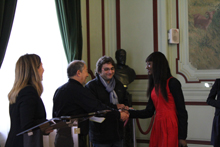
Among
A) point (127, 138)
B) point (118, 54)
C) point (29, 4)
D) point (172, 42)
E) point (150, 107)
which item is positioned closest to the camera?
point (150, 107)

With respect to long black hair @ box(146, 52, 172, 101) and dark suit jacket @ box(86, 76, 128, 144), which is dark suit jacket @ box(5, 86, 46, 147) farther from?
long black hair @ box(146, 52, 172, 101)

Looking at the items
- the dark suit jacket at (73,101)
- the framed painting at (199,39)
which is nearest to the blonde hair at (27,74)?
the dark suit jacket at (73,101)

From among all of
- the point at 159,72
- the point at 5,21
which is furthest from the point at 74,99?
the point at 5,21

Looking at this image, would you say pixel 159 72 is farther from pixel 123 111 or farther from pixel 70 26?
pixel 70 26

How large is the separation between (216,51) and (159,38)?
101 cm

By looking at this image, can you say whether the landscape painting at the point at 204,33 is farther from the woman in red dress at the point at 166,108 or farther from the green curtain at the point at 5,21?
the green curtain at the point at 5,21

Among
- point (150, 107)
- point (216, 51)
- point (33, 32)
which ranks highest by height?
point (33, 32)

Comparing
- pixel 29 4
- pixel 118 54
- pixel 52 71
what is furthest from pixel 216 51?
pixel 29 4

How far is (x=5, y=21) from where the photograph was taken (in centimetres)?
229

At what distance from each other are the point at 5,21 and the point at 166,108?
1.64 metres

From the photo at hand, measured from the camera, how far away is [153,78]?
2264 millimetres

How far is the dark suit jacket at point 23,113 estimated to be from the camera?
1.63 m

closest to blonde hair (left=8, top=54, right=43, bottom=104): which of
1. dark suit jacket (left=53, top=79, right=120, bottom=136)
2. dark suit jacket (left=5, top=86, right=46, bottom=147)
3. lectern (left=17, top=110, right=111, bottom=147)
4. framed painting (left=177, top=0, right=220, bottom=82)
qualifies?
dark suit jacket (left=5, top=86, right=46, bottom=147)

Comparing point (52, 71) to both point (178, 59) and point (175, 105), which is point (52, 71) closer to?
point (175, 105)
